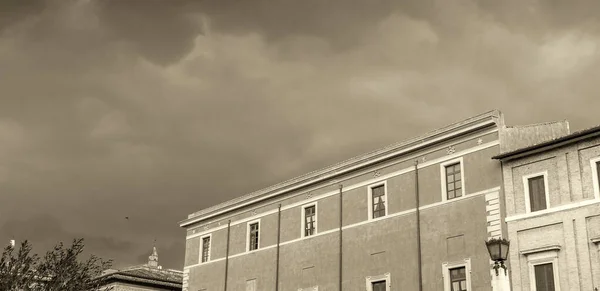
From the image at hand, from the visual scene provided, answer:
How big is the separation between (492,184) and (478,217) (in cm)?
128

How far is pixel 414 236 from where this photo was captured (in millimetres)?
27703

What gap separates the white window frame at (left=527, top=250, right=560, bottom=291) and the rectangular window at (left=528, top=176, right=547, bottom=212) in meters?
1.55

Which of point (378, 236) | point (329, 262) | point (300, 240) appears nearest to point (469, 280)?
point (378, 236)

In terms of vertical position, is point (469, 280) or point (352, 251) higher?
point (352, 251)

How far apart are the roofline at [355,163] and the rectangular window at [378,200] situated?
1159 mm

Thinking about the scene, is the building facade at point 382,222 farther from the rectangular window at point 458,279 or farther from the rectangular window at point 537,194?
the rectangular window at point 537,194

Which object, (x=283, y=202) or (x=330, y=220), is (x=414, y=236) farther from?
(x=283, y=202)

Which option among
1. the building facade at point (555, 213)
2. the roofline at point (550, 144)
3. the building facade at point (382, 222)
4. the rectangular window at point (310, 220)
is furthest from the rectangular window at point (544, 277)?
the rectangular window at point (310, 220)

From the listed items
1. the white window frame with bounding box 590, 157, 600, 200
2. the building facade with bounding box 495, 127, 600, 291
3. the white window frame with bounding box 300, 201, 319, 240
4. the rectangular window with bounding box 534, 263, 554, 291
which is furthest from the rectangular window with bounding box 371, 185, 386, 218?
the white window frame with bounding box 590, 157, 600, 200

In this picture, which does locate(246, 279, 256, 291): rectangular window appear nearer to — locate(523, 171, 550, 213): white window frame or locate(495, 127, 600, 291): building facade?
locate(495, 127, 600, 291): building facade

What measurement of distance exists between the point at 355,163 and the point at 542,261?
10.4m

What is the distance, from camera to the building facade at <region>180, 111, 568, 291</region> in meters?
25.6

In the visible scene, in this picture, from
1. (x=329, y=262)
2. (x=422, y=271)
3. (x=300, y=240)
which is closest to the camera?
(x=422, y=271)

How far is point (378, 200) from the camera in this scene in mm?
30047
